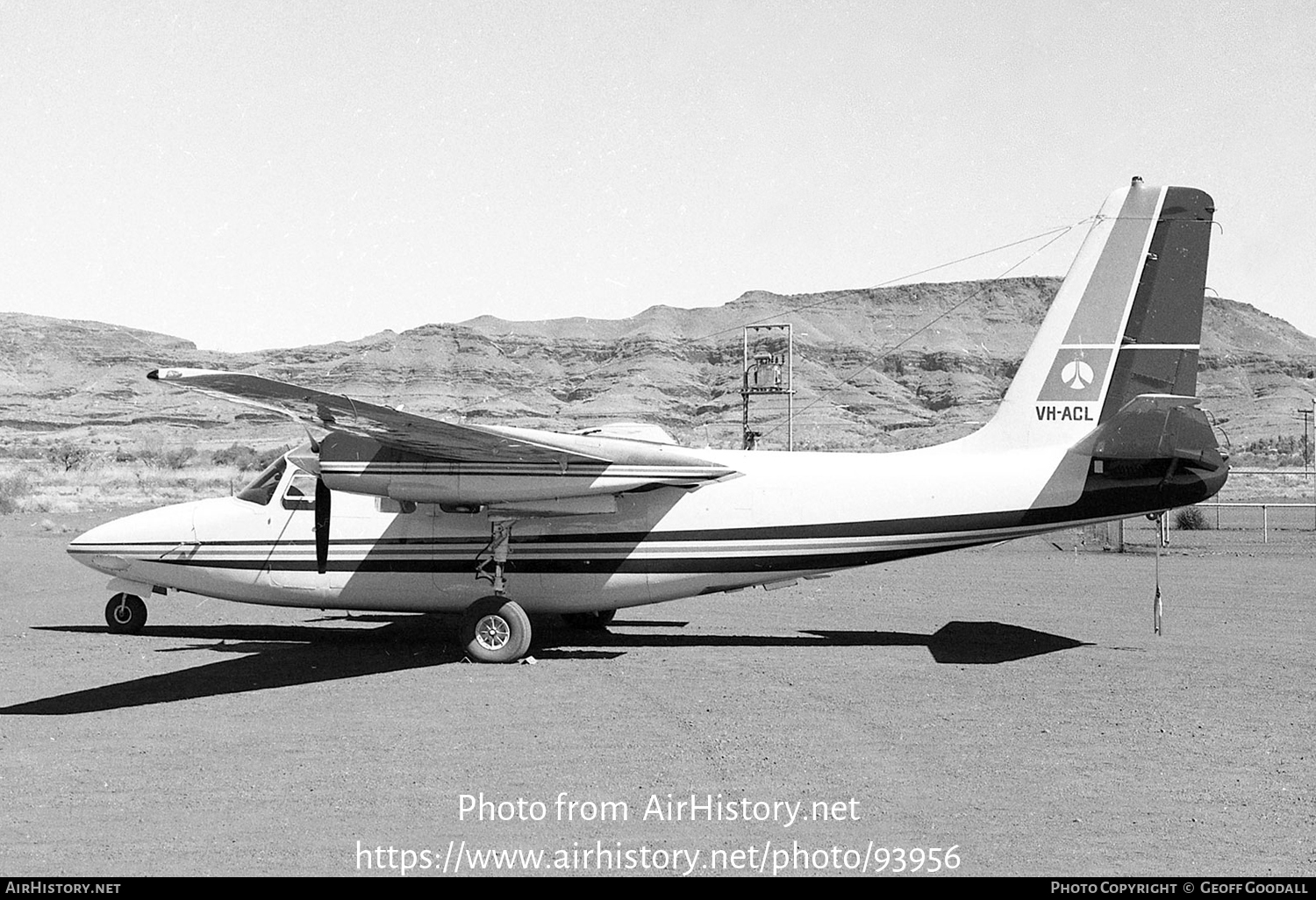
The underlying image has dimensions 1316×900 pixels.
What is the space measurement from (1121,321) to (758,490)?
16.2 feet

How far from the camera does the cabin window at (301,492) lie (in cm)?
1509

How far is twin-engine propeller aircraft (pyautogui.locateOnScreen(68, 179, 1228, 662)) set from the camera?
44.4ft

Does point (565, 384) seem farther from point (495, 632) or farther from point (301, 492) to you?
point (495, 632)

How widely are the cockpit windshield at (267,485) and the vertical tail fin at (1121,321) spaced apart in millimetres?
9430

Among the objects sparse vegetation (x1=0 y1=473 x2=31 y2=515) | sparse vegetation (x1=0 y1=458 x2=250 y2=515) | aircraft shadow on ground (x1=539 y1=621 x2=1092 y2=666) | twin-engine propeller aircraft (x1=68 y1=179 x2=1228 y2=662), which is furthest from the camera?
sparse vegetation (x1=0 y1=458 x2=250 y2=515)

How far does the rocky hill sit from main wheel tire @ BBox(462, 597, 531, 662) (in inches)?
3560

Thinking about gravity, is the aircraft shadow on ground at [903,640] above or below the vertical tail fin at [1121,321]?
below

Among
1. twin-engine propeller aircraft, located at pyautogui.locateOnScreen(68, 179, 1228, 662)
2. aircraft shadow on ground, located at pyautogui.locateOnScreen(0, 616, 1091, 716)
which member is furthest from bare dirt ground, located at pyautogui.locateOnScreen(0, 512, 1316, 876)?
twin-engine propeller aircraft, located at pyautogui.locateOnScreen(68, 179, 1228, 662)

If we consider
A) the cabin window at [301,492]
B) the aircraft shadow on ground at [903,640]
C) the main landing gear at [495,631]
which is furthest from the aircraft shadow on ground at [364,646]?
the cabin window at [301,492]

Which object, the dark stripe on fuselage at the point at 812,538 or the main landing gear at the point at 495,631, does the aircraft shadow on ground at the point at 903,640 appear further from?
the dark stripe on fuselage at the point at 812,538

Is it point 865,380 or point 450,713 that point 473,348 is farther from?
point 450,713

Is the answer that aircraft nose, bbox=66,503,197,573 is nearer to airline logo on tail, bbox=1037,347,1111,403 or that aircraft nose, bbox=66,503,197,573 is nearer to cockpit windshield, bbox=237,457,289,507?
cockpit windshield, bbox=237,457,289,507
